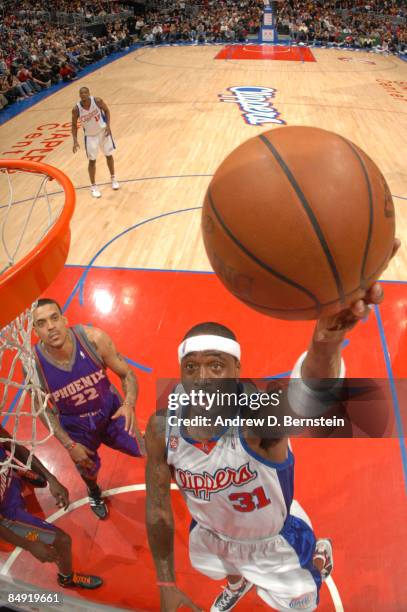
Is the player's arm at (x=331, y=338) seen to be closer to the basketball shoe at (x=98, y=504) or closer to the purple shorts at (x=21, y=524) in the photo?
the purple shorts at (x=21, y=524)

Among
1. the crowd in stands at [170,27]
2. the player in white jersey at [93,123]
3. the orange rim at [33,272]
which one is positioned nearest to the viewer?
the orange rim at [33,272]

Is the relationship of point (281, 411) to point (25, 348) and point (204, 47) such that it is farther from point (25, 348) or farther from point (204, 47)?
point (204, 47)

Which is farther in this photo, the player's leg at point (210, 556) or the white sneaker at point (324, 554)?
the white sneaker at point (324, 554)

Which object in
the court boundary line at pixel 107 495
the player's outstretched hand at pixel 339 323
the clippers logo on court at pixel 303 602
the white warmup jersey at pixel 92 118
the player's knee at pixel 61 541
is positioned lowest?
the court boundary line at pixel 107 495

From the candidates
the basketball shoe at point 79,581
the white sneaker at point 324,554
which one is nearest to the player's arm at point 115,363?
the basketball shoe at point 79,581

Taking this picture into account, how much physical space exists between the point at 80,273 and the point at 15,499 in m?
3.24

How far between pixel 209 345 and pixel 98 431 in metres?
1.36

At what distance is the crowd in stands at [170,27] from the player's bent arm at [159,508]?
1528cm

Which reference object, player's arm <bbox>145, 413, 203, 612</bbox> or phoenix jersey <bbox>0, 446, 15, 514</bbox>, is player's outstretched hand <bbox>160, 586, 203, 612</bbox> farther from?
phoenix jersey <bbox>0, 446, 15, 514</bbox>

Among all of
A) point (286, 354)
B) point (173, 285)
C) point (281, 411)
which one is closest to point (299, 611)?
point (281, 411)

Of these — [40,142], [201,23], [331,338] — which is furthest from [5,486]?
[201,23]

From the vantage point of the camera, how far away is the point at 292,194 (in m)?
1.21

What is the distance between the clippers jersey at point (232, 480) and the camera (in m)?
1.79

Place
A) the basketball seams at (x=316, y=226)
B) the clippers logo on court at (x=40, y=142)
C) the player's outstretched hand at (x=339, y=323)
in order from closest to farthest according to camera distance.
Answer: the basketball seams at (x=316, y=226) → the player's outstretched hand at (x=339, y=323) → the clippers logo on court at (x=40, y=142)
